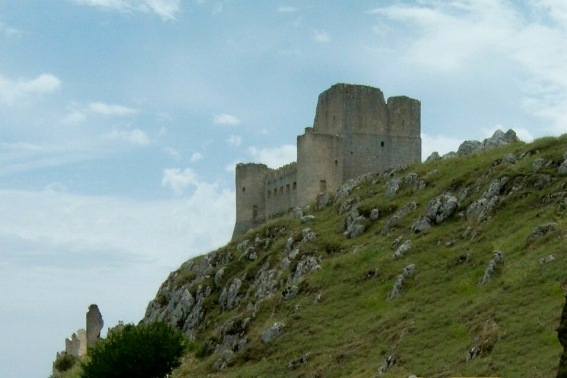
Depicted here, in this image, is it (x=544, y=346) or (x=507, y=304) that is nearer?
(x=544, y=346)

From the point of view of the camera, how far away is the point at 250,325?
46.5 m

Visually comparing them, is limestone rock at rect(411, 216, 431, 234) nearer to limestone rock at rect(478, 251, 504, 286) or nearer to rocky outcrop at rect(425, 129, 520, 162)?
limestone rock at rect(478, 251, 504, 286)

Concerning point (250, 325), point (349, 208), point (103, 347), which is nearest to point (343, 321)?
point (250, 325)

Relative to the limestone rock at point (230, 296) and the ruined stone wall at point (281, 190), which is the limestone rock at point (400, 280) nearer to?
the limestone rock at point (230, 296)

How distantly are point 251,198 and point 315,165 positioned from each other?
31.0 feet

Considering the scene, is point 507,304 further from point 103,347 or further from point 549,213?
point 103,347

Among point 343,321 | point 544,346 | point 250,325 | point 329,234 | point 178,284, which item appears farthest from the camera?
point 178,284

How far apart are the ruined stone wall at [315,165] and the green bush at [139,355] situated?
2342 centimetres

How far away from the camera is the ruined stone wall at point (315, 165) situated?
221 feet

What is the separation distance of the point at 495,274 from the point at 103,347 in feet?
62.5

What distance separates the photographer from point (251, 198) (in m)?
75.4

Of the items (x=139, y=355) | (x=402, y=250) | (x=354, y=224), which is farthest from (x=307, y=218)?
(x=139, y=355)

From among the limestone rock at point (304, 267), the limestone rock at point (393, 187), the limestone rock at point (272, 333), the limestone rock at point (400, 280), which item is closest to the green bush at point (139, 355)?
the limestone rock at point (272, 333)

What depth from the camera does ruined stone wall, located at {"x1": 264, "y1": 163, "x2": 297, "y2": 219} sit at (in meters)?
70.6
